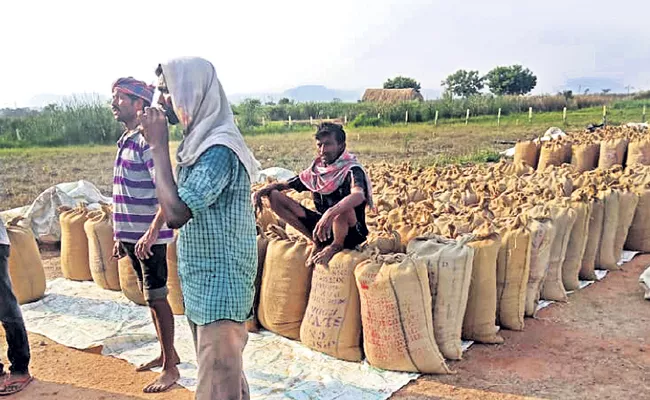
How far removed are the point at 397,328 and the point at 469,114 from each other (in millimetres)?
23133

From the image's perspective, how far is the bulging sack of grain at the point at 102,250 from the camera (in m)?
4.28

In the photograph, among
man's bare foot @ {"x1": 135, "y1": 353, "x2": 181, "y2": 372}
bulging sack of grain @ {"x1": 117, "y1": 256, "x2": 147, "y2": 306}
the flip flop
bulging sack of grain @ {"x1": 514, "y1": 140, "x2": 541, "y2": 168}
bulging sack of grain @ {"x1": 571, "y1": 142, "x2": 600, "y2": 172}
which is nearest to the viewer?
the flip flop

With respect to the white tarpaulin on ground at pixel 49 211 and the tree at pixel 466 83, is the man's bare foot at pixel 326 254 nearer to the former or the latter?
the white tarpaulin on ground at pixel 49 211

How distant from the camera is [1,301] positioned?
2.99 m

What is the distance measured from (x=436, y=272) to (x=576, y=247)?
1664 mm

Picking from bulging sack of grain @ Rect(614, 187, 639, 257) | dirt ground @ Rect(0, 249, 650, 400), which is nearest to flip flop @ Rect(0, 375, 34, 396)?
dirt ground @ Rect(0, 249, 650, 400)

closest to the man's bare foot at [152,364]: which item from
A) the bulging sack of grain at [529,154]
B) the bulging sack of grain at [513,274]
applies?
the bulging sack of grain at [513,274]

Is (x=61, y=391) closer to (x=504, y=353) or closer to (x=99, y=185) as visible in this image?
(x=504, y=353)

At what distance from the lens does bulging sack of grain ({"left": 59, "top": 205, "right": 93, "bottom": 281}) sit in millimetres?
4637

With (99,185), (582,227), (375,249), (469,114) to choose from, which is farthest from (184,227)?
(469,114)

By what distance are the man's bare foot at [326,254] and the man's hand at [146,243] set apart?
3.02 feet

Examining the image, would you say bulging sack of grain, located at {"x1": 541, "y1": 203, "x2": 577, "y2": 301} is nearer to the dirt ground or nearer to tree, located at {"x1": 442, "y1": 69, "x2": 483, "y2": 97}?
the dirt ground

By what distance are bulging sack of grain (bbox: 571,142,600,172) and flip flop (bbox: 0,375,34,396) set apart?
6.82m

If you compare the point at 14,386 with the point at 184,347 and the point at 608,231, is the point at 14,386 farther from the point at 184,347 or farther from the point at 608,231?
the point at 608,231
